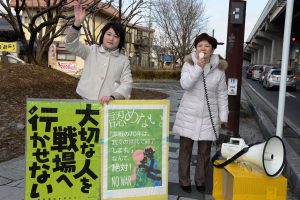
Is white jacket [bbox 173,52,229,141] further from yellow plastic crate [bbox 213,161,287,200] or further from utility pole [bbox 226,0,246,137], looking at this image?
utility pole [bbox 226,0,246,137]

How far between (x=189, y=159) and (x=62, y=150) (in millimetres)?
1647

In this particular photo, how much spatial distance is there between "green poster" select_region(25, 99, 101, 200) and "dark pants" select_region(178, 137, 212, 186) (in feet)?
4.13

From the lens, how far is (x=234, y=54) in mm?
7059

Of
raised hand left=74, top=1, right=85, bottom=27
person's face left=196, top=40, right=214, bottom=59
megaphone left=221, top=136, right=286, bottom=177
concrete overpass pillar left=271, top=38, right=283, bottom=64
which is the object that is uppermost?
concrete overpass pillar left=271, top=38, right=283, bottom=64

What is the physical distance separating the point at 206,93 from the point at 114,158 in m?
1.30

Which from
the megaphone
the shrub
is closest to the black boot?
the megaphone

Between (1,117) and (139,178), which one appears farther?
(1,117)

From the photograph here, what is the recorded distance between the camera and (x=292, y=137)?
784 centimetres

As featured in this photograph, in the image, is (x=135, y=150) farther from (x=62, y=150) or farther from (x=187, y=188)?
(x=187, y=188)

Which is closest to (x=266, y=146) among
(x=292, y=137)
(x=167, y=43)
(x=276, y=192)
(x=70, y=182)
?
(x=276, y=192)

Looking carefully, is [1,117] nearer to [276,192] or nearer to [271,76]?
[276,192]

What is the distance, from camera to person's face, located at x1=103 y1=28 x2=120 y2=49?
11.6ft

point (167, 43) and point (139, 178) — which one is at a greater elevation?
point (167, 43)

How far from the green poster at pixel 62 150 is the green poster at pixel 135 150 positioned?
0.37 ft
